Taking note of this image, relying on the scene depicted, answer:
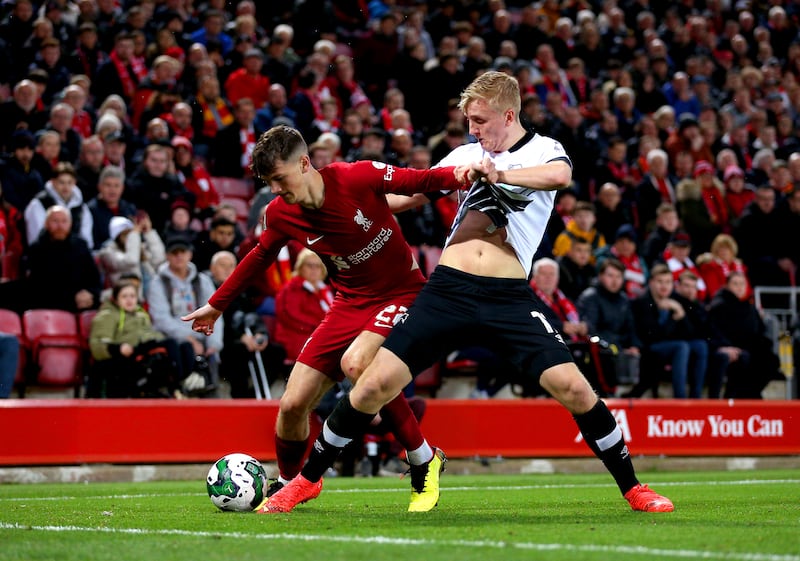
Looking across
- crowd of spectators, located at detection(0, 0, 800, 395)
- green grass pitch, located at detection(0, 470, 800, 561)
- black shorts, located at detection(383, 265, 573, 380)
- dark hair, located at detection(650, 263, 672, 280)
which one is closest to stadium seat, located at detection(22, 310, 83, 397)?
crowd of spectators, located at detection(0, 0, 800, 395)

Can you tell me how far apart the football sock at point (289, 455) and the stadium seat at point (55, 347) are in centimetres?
561

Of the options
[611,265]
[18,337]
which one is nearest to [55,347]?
[18,337]

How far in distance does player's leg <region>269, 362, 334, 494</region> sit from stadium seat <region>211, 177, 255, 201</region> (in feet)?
29.8

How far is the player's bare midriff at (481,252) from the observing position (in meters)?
6.93

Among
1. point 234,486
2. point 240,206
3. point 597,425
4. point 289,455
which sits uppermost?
point 597,425

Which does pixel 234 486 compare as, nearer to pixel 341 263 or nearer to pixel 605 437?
pixel 341 263

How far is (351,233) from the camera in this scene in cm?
741

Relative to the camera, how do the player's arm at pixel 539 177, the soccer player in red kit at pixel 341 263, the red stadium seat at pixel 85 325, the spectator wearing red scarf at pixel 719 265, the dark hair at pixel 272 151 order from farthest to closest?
1. the spectator wearing red scarf at pixel 719 265
2. the red stadium seat at pixel 85 325
3. the soccer player in red kit at pixel 341 263
4. the dark hair at pixel 272 151
5. the player's arm at pixel 539 177

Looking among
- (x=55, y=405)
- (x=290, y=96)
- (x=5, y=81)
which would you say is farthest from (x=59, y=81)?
(x=55, y=405)

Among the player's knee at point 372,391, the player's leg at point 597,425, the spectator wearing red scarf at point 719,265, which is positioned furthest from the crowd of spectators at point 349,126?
the player's leg at point 597,425

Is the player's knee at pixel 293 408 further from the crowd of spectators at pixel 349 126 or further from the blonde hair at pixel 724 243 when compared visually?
the blonde hair at pixel 724 243

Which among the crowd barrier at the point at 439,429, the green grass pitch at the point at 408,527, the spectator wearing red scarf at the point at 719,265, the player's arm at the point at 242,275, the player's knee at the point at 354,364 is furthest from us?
the spectator wearing red scarf at the point at 719,265

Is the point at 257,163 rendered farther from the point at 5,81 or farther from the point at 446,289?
the point at 5,81

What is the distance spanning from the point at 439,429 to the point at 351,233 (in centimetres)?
618
